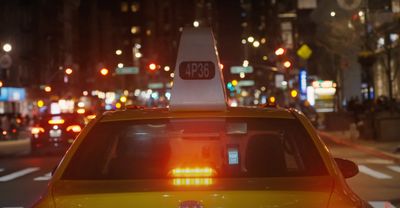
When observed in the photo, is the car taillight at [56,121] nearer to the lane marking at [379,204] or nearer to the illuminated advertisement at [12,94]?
the lane marking at [379,204]

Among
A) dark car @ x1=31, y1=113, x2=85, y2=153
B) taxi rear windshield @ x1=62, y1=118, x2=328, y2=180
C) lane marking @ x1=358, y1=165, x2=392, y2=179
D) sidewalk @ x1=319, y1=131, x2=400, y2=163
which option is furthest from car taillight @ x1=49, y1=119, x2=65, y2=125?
taxi rear windshield @ x1=62, y1=118, x2=328, y2=180

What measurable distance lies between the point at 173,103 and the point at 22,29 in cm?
6538

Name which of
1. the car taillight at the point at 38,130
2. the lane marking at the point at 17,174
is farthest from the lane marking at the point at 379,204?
the car taillight at the point at 38,130

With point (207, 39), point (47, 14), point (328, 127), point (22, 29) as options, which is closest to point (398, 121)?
point (328, 127)

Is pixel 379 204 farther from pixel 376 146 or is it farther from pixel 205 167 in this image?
pixel 376 146

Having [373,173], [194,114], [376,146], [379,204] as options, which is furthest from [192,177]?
[376,146]

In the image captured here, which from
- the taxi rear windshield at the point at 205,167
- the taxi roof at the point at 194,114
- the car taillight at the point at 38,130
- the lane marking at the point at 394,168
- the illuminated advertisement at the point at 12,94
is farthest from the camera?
the illuminated advertisement at the point at 12,94

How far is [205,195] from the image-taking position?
420cm

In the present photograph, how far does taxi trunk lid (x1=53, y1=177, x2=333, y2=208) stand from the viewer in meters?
4.17

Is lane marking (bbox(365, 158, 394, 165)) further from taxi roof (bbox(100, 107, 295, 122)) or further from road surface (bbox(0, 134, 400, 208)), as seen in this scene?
taxi roof (bbox(100, 107, 295, 122))

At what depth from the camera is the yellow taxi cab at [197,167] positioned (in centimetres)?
425

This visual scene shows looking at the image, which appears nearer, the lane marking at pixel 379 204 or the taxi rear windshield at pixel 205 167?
the taxi rear windshield at pixel 205 167

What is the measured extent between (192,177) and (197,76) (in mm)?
2329

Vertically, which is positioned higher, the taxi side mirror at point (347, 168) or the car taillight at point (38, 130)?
the taxi side mirror at point (347, 168)
